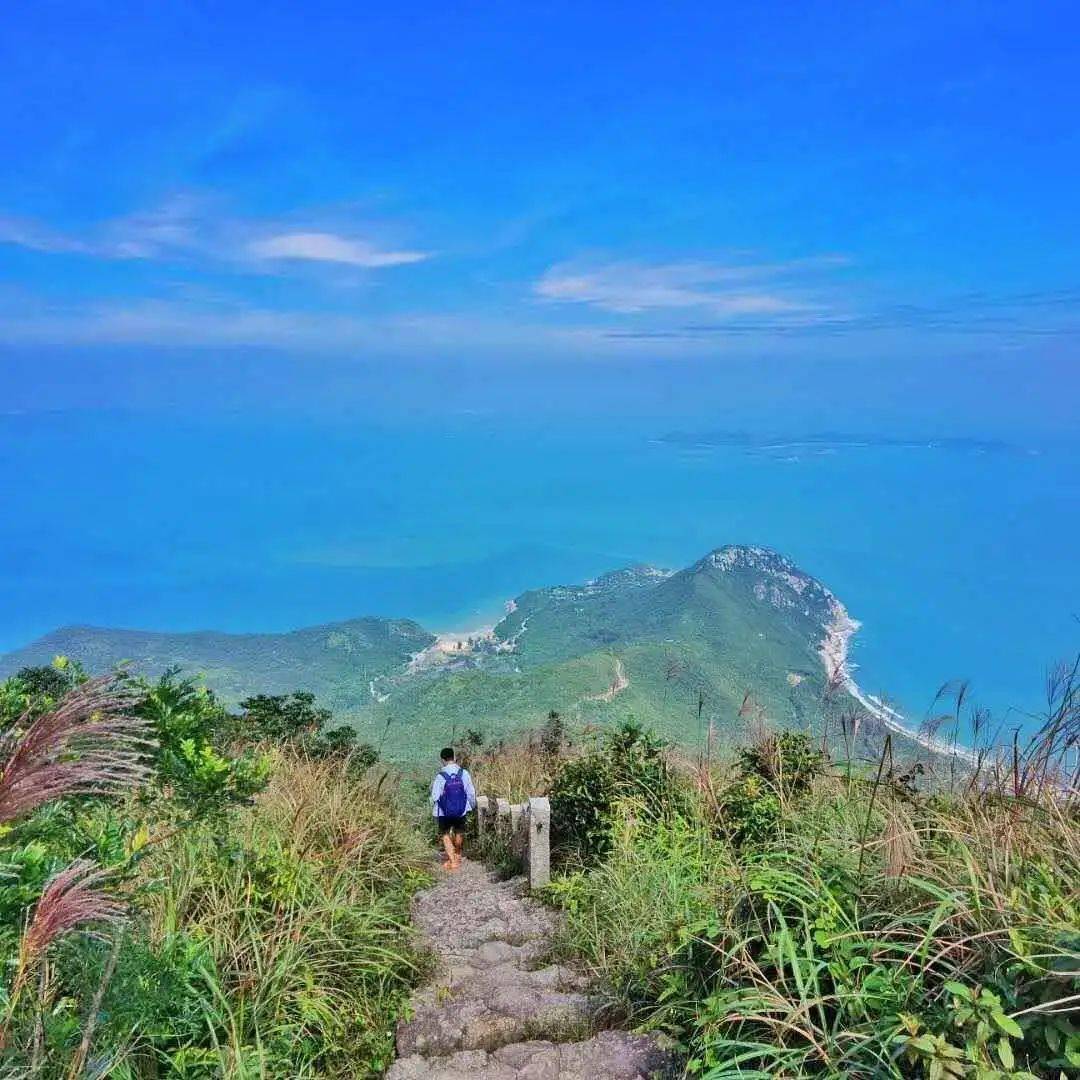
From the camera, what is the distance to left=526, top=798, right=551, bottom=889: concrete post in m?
6.93

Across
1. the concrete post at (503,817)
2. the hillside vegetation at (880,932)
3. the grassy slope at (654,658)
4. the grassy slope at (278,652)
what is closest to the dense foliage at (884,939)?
the hillside vegetation at (880,932)

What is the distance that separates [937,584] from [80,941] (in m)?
150

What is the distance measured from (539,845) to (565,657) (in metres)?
46.0

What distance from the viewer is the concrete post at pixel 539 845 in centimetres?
693

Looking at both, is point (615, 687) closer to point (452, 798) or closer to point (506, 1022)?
point (452, 798)

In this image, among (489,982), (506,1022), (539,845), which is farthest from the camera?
(539,845)

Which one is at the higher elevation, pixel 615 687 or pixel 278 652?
pixel 615 687

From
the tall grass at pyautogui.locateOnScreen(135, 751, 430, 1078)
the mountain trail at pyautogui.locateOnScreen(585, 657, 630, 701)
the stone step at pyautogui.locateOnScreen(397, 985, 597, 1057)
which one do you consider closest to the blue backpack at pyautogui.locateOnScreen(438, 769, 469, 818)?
the tall grass at pyautogui.locateOnScreen(135, 751, 430, 1078)

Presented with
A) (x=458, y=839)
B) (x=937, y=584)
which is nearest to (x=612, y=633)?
(x=458, y=839)

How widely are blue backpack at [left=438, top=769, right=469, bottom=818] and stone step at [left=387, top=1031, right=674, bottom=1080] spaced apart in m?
4.24

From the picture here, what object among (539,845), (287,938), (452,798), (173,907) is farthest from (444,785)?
(173,907)

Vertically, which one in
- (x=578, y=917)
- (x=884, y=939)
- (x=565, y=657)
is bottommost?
(x=565, y=657)

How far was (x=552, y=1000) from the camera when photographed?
4.55m

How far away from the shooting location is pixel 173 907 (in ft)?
13.0
